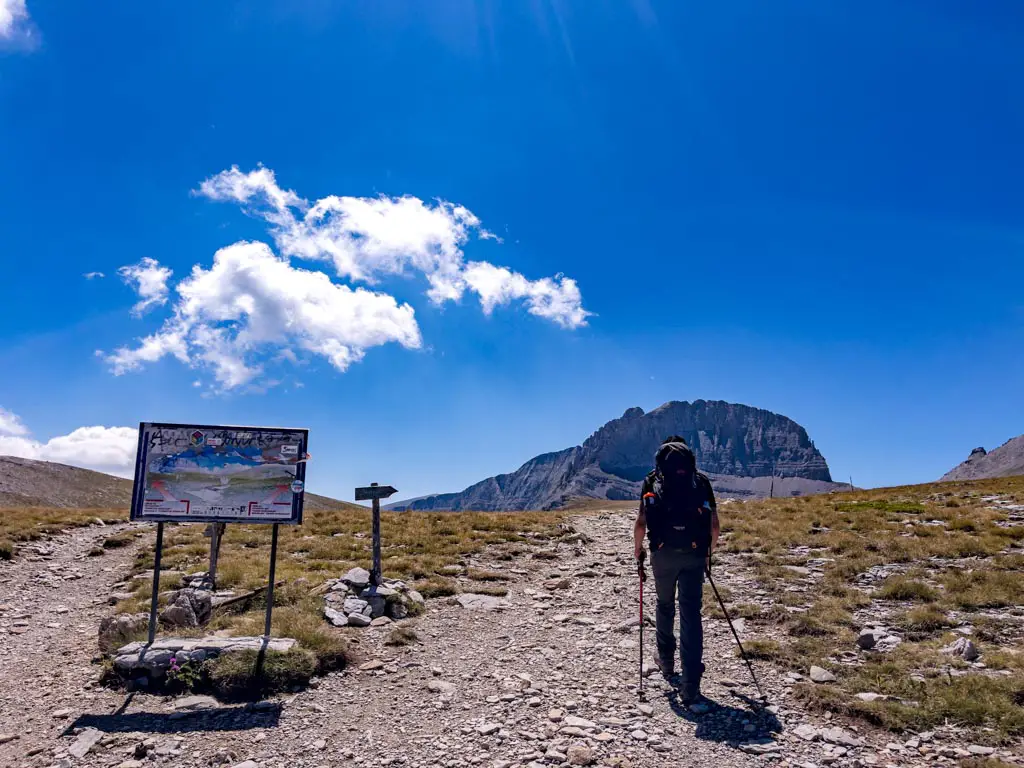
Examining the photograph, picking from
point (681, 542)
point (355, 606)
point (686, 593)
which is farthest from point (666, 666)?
point (355, 606)

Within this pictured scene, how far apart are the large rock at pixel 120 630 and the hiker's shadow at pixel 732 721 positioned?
9133mm

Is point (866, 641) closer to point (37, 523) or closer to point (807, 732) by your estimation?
point (807, 732)

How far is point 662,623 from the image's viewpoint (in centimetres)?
856

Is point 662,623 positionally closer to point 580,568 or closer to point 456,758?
point 456,758

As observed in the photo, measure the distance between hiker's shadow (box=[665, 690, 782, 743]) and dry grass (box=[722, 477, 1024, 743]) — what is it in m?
0.81

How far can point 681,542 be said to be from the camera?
315 inches

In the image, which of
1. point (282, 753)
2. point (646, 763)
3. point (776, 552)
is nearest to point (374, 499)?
point (282, 753)

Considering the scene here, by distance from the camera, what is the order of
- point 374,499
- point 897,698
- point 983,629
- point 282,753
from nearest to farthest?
point 282,753, point 897,698, point 983,629, point 374,499

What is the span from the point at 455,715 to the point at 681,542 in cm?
388

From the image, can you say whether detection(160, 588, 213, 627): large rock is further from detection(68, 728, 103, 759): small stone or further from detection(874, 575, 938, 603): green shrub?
detection(874, 575, 938, 603): green shrub

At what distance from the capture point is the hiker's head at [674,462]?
821 cm

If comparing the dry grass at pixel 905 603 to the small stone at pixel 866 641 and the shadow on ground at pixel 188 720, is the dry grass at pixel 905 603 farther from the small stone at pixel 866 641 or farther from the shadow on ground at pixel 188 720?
the shadow on ground at pixel 188 720

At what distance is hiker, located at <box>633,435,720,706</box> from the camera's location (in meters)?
7.86

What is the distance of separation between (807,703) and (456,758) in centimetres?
462
